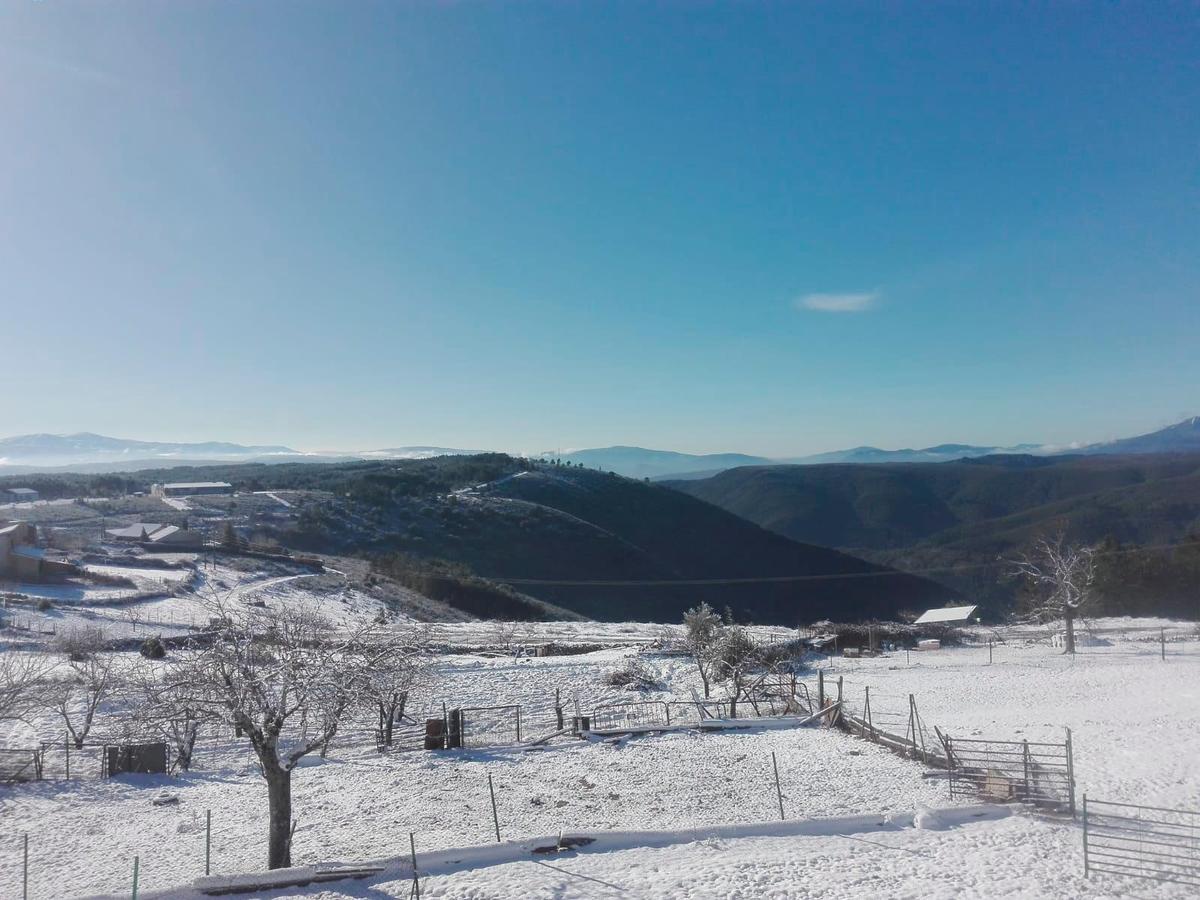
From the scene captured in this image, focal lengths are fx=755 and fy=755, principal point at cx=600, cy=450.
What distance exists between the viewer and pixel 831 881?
1224 cm

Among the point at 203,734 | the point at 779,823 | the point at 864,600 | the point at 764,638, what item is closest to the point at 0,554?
the point at 203,734

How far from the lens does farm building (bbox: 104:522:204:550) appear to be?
55406 mm

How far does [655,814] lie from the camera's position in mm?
16422

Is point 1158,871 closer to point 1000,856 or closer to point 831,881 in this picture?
point 1000,856

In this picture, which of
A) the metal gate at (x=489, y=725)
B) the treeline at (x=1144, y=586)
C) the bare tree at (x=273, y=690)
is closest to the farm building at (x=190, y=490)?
the metal gate at (x=489, y=725)

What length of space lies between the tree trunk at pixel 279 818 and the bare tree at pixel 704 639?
62.5 feet

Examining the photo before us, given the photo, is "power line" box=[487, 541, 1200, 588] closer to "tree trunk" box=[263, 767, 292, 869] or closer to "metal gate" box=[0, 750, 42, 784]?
"metal gate" box=[0, 750, 42, 784]

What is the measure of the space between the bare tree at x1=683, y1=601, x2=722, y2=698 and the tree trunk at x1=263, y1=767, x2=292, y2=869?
19058 millimetres

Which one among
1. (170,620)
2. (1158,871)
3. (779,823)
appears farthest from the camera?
(170,620)

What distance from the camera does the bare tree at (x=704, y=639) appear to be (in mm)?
30219

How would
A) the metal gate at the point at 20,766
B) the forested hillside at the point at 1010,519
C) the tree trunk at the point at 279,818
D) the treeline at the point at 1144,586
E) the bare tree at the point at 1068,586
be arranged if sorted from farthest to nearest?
the forested hillside at the point at 1010,519
the treeline at the point at 1144,586
the bare tree at the point at 1068,586
the metal gate at the point at 20,766
the tree trunk at the point at 279,818

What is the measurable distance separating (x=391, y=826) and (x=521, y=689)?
14.0 metres

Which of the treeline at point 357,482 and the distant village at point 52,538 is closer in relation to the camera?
the distant village at point 52,538

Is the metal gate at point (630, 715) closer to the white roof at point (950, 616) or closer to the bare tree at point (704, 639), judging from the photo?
the bare tree at point (704, 639)
